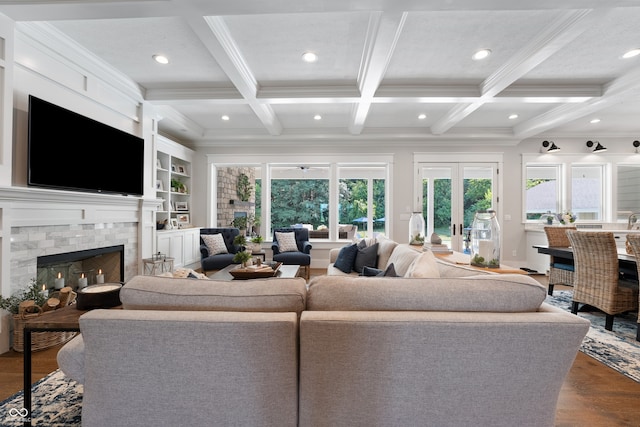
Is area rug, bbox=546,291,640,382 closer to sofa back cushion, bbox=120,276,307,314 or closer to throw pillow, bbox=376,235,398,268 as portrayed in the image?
throw pillow, bbox=376,235,398,268

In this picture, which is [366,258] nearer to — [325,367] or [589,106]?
[325,367]

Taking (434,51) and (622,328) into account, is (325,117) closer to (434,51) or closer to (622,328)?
(434,51)

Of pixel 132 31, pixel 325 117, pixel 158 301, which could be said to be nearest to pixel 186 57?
pixel 132 31

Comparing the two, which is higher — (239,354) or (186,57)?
(186,57)

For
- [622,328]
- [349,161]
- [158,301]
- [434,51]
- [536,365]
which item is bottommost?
[622,328]

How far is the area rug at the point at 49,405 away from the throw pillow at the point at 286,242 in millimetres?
3485

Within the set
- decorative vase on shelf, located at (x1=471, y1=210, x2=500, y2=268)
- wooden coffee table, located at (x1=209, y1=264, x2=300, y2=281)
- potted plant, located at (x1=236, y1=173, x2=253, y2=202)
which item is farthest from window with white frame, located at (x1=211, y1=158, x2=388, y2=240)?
decorative vase on shelf, located at (x1=471, y1=210, x2=500, y2=268)

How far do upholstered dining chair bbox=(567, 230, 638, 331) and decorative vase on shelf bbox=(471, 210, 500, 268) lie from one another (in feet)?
5.14

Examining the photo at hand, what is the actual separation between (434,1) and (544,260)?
5218 millimetres

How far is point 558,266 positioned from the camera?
3.81 meters

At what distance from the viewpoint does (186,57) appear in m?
3.05

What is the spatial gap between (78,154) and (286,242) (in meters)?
3.19

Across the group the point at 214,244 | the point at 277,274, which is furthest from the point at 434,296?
the point at 214,244

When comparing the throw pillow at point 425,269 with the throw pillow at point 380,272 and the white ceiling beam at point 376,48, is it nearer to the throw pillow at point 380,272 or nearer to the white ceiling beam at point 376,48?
the throw pillow at point 380,272
